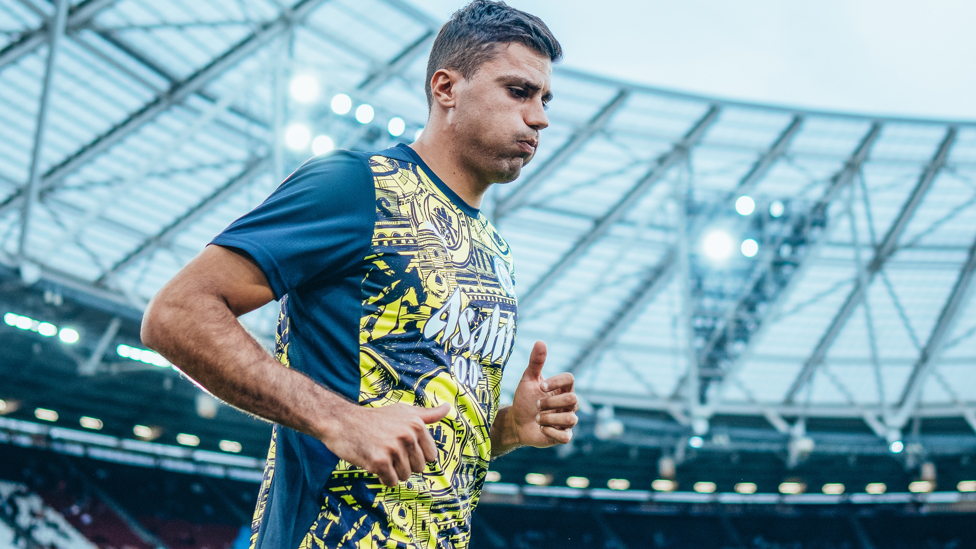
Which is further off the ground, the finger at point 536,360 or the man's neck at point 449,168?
the man's neck at point 449,168

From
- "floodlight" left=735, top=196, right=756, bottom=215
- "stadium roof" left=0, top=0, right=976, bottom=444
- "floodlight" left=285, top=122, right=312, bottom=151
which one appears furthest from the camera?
"floodlight" left=735, top=196, right=756, bottom=215

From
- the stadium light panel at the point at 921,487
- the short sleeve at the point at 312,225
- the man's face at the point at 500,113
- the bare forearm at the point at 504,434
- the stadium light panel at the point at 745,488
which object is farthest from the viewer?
the stadium light panel at the point at 745,488

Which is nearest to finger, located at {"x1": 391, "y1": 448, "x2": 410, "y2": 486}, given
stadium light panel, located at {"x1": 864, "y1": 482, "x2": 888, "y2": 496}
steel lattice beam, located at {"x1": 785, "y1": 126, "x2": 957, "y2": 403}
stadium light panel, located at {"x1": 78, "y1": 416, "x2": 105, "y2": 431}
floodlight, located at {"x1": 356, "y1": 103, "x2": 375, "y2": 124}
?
floodlight, located at {"x1": 356, "y1": 103, "x2": 375, "y2": 124}

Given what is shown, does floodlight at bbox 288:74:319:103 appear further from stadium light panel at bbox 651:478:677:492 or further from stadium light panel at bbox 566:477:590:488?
stadium light panel at bbox 651:478:677:492

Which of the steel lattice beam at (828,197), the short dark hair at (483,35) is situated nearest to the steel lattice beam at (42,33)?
the short dark hair at (483,35)

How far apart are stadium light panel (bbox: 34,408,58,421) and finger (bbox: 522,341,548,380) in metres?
26.2

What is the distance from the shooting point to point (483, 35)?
6.67 feet

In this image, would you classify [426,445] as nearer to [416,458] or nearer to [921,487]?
[416,458]

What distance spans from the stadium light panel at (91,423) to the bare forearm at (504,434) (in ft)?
86.0

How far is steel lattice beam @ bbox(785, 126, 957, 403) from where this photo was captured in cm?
1820

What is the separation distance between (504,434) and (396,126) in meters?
12.3

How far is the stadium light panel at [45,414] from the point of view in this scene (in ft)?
78.8

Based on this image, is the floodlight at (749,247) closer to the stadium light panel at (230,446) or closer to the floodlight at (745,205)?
the floodlight at (745,205)

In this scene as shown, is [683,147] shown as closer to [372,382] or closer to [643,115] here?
[643,115]
